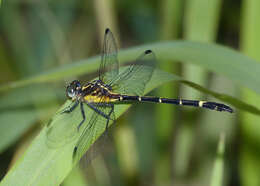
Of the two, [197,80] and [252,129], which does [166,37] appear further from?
[252,129]

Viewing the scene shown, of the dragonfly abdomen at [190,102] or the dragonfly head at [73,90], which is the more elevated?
the dragonfly head at [73,90]

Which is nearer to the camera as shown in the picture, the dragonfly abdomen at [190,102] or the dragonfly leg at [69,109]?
the dragonfly leg at [69,109]

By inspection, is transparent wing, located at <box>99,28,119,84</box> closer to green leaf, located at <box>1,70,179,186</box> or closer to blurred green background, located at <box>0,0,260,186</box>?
blurred green background, located at <box>0,0,260,186</box>

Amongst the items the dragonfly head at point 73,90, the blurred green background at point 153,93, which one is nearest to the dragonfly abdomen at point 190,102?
the blurred green background at point 153,93

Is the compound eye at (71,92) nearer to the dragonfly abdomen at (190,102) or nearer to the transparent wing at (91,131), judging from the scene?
the transparent wing at (91,131)

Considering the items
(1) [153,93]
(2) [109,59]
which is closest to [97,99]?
(2) [109,59]

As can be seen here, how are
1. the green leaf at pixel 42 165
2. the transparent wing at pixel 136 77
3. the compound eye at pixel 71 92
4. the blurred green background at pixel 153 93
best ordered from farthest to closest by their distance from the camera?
the blurred green background at pixel 153 93 → the compound eye at pixel 71 92 → the transparent wing at pixel 136 77 → the green leaf at pixel 42 165

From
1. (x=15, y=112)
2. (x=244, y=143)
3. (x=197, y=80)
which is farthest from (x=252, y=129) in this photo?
(x=15, y=112)
